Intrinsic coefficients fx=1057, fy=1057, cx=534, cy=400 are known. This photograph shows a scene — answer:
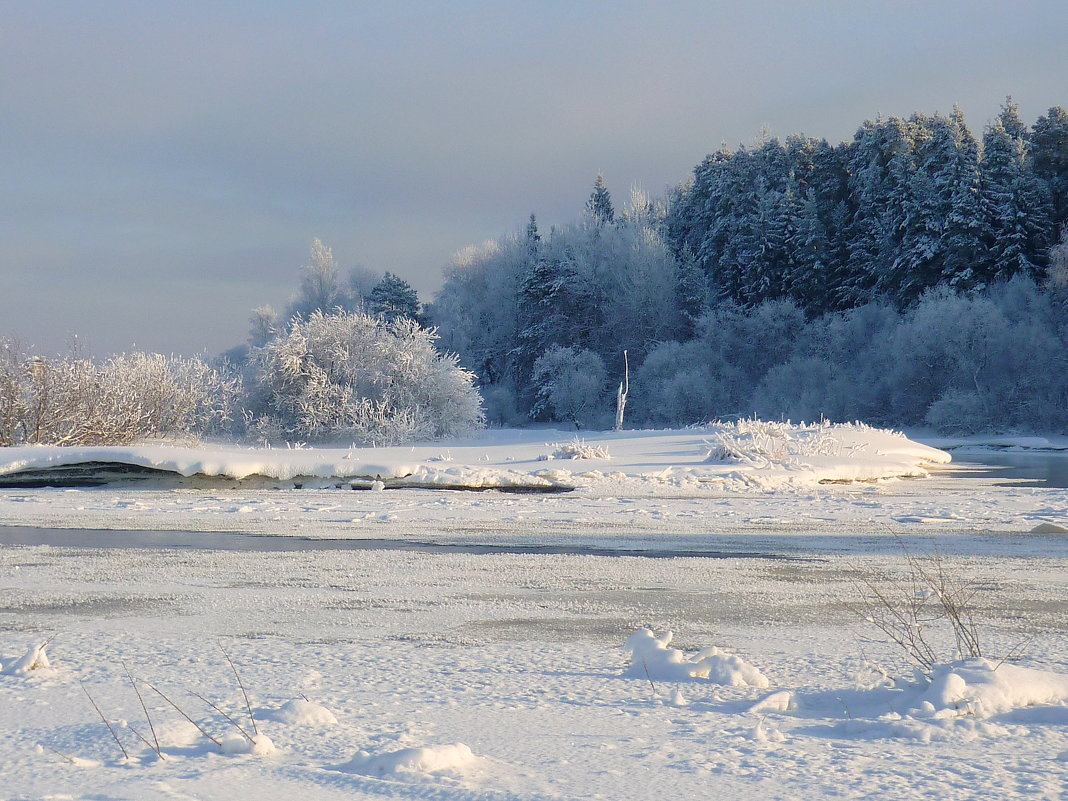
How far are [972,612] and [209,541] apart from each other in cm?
685

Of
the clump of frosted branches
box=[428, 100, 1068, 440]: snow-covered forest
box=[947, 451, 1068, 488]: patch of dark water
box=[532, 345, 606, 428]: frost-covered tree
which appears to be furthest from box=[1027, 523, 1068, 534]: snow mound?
box=[532, 345, 606, 428]: frost-covered tree

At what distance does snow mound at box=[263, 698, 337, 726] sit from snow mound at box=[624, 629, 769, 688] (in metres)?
1.39

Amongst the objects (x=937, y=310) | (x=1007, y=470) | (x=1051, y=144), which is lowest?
(x=1007, y=470)

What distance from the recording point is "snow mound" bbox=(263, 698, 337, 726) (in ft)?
12.5

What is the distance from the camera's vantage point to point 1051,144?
53.4 m

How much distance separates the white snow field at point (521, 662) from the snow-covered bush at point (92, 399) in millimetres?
14624

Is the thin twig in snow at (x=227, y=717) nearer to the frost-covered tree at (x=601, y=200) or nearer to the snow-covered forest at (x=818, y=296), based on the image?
the snow-covered forest at (x=818, y=296)

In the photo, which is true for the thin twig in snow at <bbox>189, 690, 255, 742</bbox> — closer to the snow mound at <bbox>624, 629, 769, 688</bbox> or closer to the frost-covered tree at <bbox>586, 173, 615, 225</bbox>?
the snow mound at <bbox>624, 629, 769, 688</bbox>

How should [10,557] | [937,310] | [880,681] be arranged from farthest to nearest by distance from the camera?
[937,310] → [10,557] → [880,681]

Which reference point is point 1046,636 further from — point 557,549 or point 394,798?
point 557,549

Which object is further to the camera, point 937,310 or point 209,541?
point 937,310

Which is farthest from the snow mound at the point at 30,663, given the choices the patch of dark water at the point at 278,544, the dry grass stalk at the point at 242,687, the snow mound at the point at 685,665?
the patch of dark water at the point at 278,544

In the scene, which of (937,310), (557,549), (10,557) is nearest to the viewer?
(10,557)

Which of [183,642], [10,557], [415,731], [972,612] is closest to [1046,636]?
[972,612]
